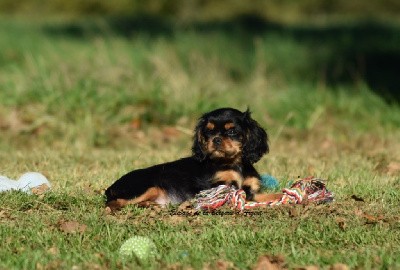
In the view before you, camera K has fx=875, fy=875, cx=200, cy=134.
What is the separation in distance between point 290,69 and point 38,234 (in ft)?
33.9

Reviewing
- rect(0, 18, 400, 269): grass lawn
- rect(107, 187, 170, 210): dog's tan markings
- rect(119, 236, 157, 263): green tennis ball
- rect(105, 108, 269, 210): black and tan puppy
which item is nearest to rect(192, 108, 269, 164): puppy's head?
rect(105, 108, 269, 210): black and tan puppy

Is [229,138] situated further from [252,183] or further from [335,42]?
[335,42]

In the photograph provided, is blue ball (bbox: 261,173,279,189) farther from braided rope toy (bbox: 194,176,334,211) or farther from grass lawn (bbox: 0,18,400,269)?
braided rope toy (bbox: 194,176,334,211)

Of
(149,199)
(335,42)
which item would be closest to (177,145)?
(149,199)

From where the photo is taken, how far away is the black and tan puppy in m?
6.85

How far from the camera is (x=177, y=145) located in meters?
11.0

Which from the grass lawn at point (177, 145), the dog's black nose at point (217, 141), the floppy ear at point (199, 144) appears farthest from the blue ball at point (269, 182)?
the dog's black nose at point (217, 141)

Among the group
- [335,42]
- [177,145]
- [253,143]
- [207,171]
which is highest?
[253,143]

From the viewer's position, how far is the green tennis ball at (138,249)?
532 cm

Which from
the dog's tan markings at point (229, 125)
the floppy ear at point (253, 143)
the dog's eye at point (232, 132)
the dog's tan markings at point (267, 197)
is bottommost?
the dog's tan markings at point (267, 197)

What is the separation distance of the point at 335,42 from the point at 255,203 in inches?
464

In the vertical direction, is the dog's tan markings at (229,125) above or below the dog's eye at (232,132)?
above

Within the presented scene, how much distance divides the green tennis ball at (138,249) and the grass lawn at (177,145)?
0.25ft

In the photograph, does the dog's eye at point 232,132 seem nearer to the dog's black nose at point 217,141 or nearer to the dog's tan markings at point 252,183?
the dog's black nose at point 217,141
